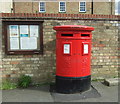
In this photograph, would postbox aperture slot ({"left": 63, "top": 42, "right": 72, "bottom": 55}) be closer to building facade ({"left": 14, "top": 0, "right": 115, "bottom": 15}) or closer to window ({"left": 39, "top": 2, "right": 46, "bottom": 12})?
building facade ({"left": 14, "top": 0, "right": 115, "bottom": 15})

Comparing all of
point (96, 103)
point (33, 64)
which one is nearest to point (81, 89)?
point (96, 103)

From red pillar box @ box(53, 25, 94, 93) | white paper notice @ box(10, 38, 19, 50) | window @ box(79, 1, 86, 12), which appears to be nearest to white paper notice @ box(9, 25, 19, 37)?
white paper notice @ box(10, 38, 19, 50)

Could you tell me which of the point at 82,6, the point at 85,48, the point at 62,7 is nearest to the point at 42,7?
the point at 62,7

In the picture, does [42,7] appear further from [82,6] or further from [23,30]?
[23,30]

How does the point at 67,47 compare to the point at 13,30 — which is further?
the point at 13,30

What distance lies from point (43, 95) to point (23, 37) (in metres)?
1.98

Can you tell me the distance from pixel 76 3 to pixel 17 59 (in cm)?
2038

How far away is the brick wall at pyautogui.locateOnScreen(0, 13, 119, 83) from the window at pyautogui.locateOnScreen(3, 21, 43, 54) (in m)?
0.14

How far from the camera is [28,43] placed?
5539 mm

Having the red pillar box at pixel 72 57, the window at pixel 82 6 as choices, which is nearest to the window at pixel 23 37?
the red pillar box at pixel 72 57

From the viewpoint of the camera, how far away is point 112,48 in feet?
19.7

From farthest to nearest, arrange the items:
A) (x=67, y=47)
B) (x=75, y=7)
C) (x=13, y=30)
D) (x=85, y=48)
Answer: (x=75, y=7)
(x=13, y=30)
(x=85, y=48)
(x=67, y=47)

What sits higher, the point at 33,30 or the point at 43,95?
the point at 33,30

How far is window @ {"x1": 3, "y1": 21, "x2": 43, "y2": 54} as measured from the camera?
214 inches
